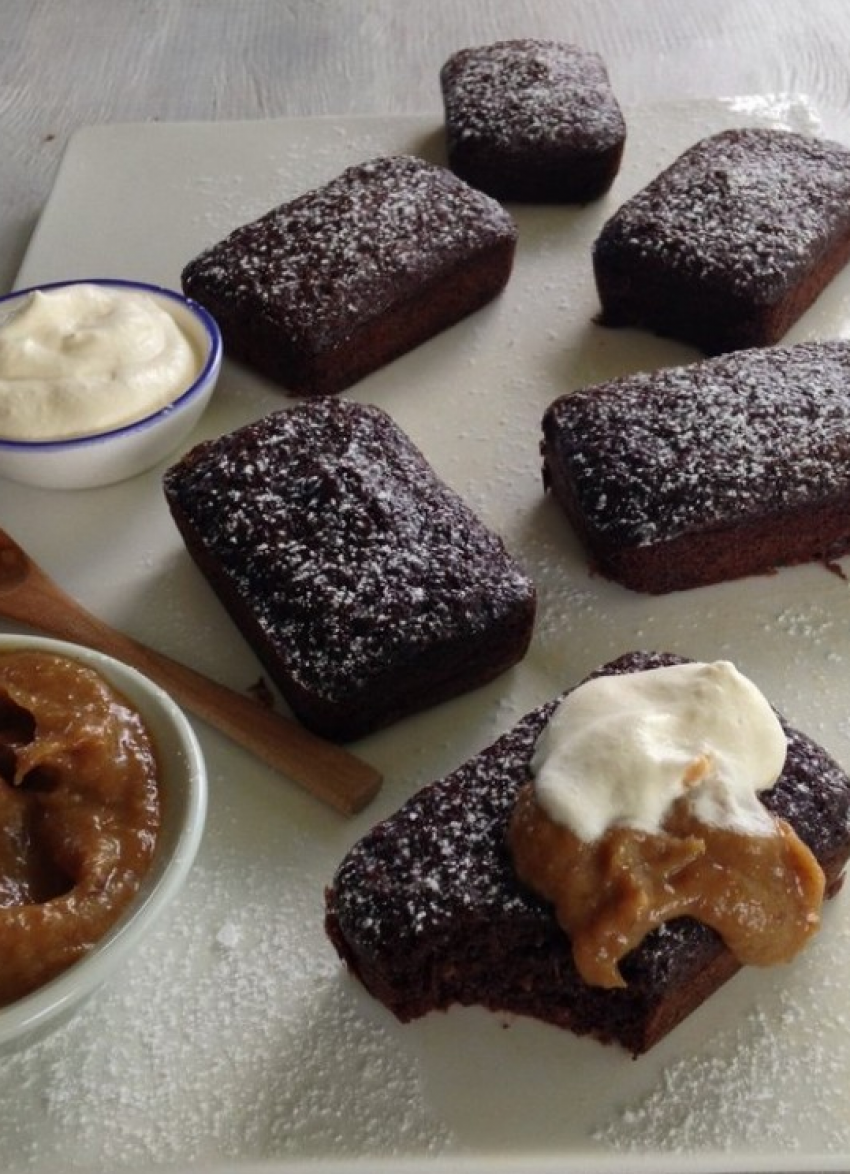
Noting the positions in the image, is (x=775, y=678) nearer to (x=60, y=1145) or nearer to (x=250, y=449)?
(x=250, y=449)

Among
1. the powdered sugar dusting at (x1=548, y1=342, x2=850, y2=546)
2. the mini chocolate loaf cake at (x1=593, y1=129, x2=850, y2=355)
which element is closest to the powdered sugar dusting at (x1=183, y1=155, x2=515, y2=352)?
the mini chocolate loaf cake at (x1=593, y1=129, x2=850, y2=355)

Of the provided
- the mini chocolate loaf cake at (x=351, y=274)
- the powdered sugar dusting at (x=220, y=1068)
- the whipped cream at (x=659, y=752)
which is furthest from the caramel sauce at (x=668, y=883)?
the mini chocolate loaf cake at (x=351, y=274)

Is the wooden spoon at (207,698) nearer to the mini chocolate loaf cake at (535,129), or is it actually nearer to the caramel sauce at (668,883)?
the caramel sauce at (668,883)

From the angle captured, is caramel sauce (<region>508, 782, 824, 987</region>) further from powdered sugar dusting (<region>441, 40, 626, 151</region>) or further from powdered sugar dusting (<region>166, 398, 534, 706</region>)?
powdered sugar dusting (<region>441, 40, 626, 151</region>)

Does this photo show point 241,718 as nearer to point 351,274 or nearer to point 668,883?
point 668,883

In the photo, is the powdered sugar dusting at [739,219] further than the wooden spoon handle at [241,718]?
Yes

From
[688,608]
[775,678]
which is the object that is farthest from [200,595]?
[775,678]

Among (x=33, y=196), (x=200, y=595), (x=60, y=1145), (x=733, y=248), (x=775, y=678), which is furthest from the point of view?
(x=33, y=196)
